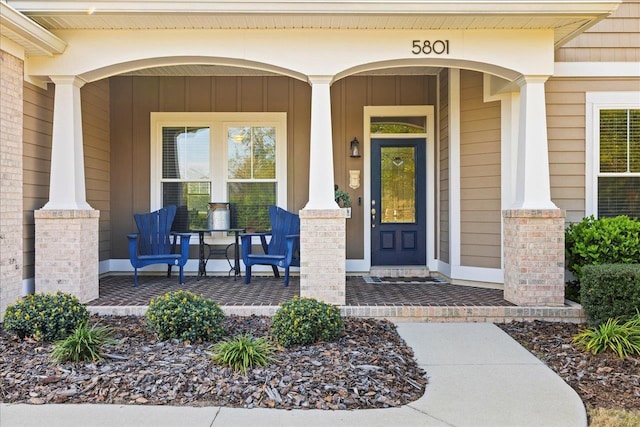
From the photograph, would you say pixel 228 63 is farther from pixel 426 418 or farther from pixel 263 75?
pixel 426 418

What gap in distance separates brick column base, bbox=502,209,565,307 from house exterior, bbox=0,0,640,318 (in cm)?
1

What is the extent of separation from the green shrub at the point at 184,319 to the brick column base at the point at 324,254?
111cm

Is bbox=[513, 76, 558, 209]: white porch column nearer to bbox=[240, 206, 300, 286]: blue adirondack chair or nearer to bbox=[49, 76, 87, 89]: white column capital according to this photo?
bbox=[240, 206, 300, 286]: blue adirondack chair

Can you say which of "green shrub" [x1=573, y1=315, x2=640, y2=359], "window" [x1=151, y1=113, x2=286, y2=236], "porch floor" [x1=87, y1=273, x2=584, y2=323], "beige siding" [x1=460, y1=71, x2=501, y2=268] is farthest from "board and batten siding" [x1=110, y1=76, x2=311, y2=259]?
"green shrub" [x1=573, y1=315, x2=640, y2=359]

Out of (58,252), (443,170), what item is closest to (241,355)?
(58,252)

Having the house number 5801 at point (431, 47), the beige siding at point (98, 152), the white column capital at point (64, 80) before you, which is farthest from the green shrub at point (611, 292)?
the beige siding at point (98, 152)

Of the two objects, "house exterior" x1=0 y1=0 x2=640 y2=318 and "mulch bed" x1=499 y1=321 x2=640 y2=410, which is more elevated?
"house exterior" x1=0 y1=0 x2=640 y2=318

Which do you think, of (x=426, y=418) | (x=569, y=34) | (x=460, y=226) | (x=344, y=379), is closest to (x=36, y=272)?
(x=344, y=379)

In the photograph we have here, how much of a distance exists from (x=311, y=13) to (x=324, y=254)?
227 cm

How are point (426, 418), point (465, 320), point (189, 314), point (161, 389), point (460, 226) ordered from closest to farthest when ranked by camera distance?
point (426, 418), point (161, 389), point (189, 314), point (465, 320), point (460, 226)

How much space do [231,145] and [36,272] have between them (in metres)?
3.04

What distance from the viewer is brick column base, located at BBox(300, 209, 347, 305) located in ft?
15.3

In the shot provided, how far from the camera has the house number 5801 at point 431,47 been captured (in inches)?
187

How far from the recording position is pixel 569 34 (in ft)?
16.2
